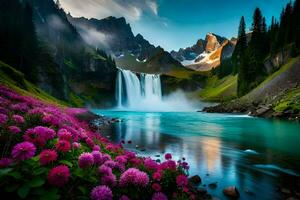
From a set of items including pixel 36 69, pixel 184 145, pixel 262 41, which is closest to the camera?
pixel 184 145

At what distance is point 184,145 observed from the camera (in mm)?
24172

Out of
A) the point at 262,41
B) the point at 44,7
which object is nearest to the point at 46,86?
the point at 262,41

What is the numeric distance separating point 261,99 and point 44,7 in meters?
157

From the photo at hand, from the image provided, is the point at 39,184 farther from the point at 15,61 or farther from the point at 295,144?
the point at 15,61

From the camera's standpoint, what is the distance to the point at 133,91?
514 ft

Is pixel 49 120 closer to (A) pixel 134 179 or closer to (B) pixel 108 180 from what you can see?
(B) pixel 108 180

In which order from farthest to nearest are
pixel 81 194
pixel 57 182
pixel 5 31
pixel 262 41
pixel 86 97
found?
pixel 86 97 < pixel 262 41 < pixel 5 31 < pixel 81 194 < pixel 57 182

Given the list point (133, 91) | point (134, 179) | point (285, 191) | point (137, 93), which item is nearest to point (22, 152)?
point (134, 179)

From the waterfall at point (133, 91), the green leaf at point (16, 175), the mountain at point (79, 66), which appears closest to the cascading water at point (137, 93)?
the waterfall at point (133, 91)

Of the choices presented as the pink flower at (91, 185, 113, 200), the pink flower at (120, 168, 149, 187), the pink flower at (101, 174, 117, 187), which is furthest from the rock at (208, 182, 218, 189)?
the pink flower at (91, 185, 113, 200)

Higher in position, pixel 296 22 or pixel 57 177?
pixel 296 22

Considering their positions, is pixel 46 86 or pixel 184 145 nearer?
pixel 184 145

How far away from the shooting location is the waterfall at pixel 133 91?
15450 cm

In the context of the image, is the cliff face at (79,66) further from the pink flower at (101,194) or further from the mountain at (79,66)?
the pink flower at (101,194)
